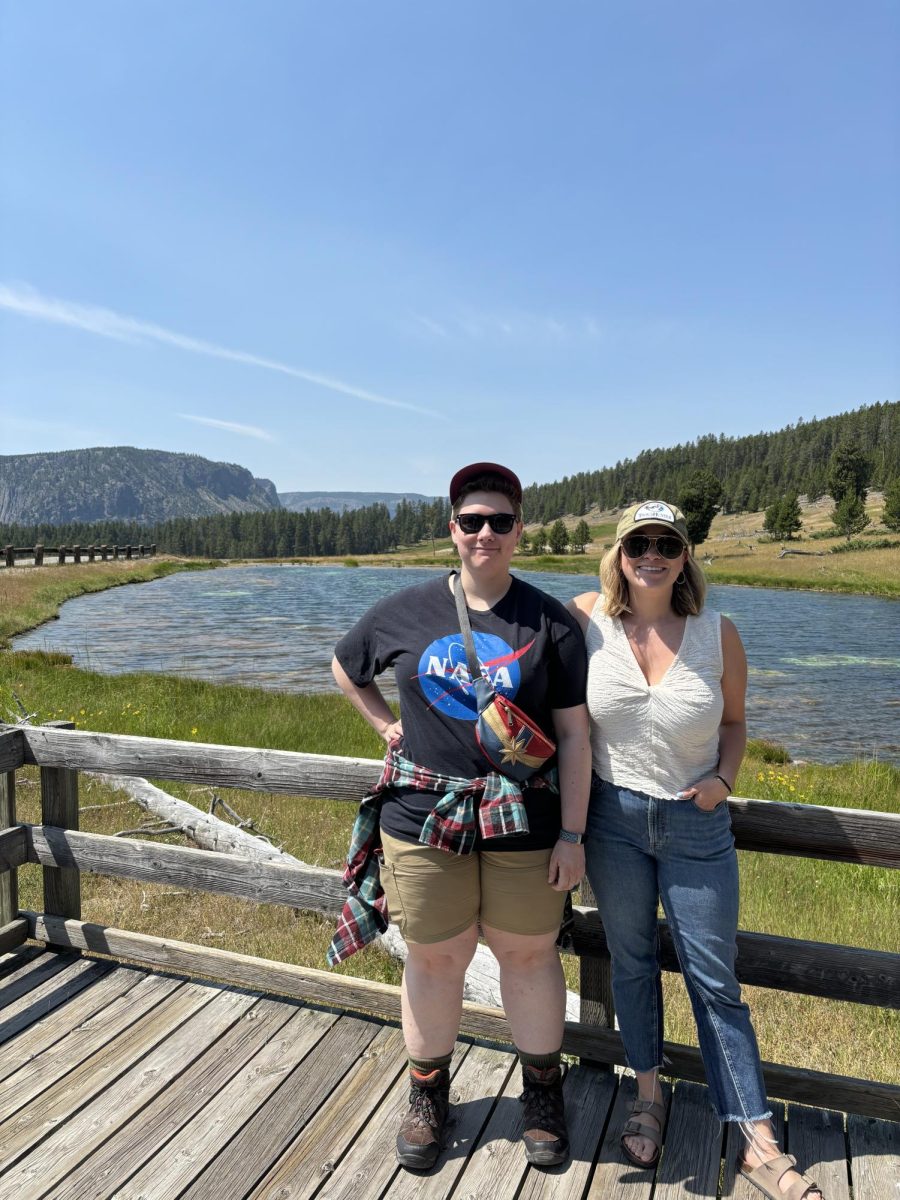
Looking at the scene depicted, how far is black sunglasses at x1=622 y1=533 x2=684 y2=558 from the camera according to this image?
2807 mm

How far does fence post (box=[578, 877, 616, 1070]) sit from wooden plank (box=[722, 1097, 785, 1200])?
560 mm

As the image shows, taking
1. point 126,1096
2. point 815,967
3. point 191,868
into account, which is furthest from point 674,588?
point 126,1096

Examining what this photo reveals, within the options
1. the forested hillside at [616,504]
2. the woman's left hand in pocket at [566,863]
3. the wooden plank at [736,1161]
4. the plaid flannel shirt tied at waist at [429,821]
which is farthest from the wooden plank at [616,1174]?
the forested hillside at [616,504]

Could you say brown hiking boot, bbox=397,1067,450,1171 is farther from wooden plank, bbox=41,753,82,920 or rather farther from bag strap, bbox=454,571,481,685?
wooden plank, bbox=41,753,82,920

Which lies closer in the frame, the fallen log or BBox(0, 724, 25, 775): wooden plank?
BBox(0, 724, 25, 775): wooden plank

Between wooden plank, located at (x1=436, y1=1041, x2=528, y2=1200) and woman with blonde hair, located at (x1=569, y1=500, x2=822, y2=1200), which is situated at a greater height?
woman with blonde hair, located at (x1=569, y1=500, x2=822, y2=1200)

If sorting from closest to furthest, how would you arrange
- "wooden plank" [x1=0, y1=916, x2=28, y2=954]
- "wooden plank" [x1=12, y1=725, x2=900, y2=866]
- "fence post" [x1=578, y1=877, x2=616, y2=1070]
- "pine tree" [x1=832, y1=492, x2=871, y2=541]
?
"wooden plank" [x1=12, y1=725, x2=900, y2=866]
"fence post" [x1=578, y1=877, x2=616, y2=1070]
"wooden plank" [x1=0, y1=916, x2=28, y2=954]
"pine tree" [x1=832, y1=492, x2=871, y2=541]

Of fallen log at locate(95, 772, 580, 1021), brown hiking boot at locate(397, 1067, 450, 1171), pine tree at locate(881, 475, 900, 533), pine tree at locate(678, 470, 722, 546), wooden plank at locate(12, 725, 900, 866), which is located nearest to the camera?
brown hiking boot at locate(397, 1067, 450, 1171)

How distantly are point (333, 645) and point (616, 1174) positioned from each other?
92.4ft

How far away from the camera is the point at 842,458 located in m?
121

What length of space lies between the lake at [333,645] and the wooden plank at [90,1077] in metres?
13.7

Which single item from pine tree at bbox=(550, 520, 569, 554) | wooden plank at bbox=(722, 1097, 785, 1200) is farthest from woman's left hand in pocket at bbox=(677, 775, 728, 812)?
pine tree at bbox=(550, 520, 569, 554)

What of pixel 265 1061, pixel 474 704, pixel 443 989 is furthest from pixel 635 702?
pixel 265 1061

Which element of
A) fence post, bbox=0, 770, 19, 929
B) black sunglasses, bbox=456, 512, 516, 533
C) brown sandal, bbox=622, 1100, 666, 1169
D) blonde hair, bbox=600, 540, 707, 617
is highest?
black sunglasses, bbox=456, 512, 516, 533
